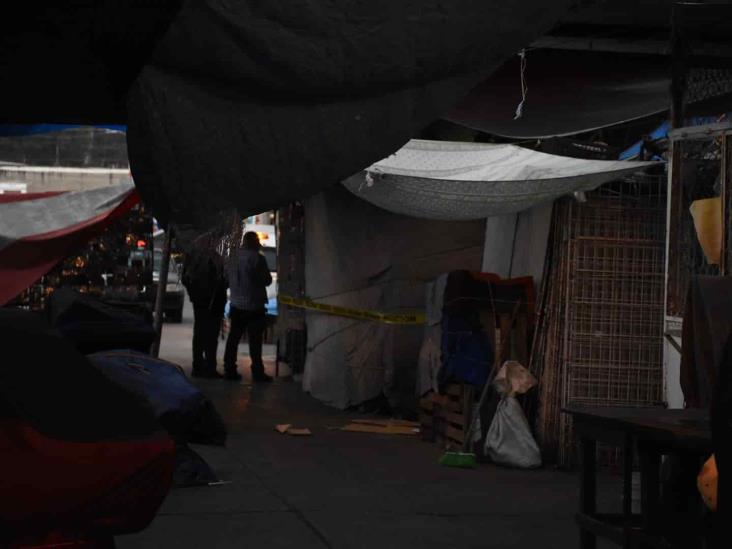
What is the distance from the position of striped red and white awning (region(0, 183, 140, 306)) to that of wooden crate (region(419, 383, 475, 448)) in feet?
12.0

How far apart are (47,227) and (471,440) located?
4804 millimetres

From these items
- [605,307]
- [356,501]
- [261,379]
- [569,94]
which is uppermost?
[569,94]

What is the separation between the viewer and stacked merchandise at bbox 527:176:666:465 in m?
9.70

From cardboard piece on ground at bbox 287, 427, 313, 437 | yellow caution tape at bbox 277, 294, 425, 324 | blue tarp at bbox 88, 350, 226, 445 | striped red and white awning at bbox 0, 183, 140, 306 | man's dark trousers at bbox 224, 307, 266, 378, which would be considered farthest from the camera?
man's dark trousers at bbox 224, 307, 266, 378

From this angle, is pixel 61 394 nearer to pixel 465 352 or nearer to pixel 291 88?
pixel 291 88

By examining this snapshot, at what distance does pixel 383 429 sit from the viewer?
1175cm

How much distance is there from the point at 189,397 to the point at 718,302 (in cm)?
365

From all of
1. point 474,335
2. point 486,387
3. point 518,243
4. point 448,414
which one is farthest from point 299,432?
point 518,243

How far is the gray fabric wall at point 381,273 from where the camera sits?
1281 cm

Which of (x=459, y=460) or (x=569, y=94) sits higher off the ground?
(x=569, y=94)

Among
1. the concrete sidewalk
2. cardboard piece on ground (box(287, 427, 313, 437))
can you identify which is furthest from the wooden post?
cardboard piece on ground (box(287, 427, 313, 437))

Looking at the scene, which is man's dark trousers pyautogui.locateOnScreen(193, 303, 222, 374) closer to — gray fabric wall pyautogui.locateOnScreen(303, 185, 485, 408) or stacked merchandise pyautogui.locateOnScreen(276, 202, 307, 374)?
stacked merchandise pyautogui.locateOnScreen(276, 202, 307, 374)

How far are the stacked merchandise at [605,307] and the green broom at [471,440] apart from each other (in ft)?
1.37

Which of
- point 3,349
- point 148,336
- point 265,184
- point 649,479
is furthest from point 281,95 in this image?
point 148,336
